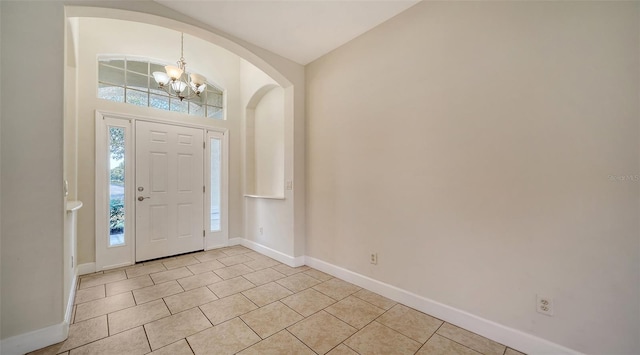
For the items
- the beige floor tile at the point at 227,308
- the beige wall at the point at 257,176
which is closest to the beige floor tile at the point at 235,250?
the beige wall at the point at 257,176

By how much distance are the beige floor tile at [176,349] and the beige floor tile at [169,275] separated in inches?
51.8

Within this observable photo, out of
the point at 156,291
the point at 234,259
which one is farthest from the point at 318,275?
the point at 156,291

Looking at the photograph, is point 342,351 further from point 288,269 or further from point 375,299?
point 288,269

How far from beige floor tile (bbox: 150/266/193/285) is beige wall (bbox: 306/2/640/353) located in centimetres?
211

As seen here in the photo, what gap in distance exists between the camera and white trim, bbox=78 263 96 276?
2996 mm

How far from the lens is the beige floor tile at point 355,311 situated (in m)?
2.06

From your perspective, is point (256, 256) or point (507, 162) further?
point (256, 256)

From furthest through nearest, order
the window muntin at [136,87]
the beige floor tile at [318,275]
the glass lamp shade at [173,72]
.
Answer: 1. the window muntin at [136,87]
2. the beige floor tile at [318,275]
3. the glass lamp shade at [173,72]

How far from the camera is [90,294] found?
249 cm

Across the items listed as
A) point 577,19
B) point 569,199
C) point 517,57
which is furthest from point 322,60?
point 569,199

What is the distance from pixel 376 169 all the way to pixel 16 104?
280 cm

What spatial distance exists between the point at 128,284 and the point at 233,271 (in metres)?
1.11

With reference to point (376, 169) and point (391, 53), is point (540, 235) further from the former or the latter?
point (391, 53)

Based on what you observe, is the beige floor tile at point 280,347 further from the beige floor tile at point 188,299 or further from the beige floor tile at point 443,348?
the beige floor tile at point 188,299
